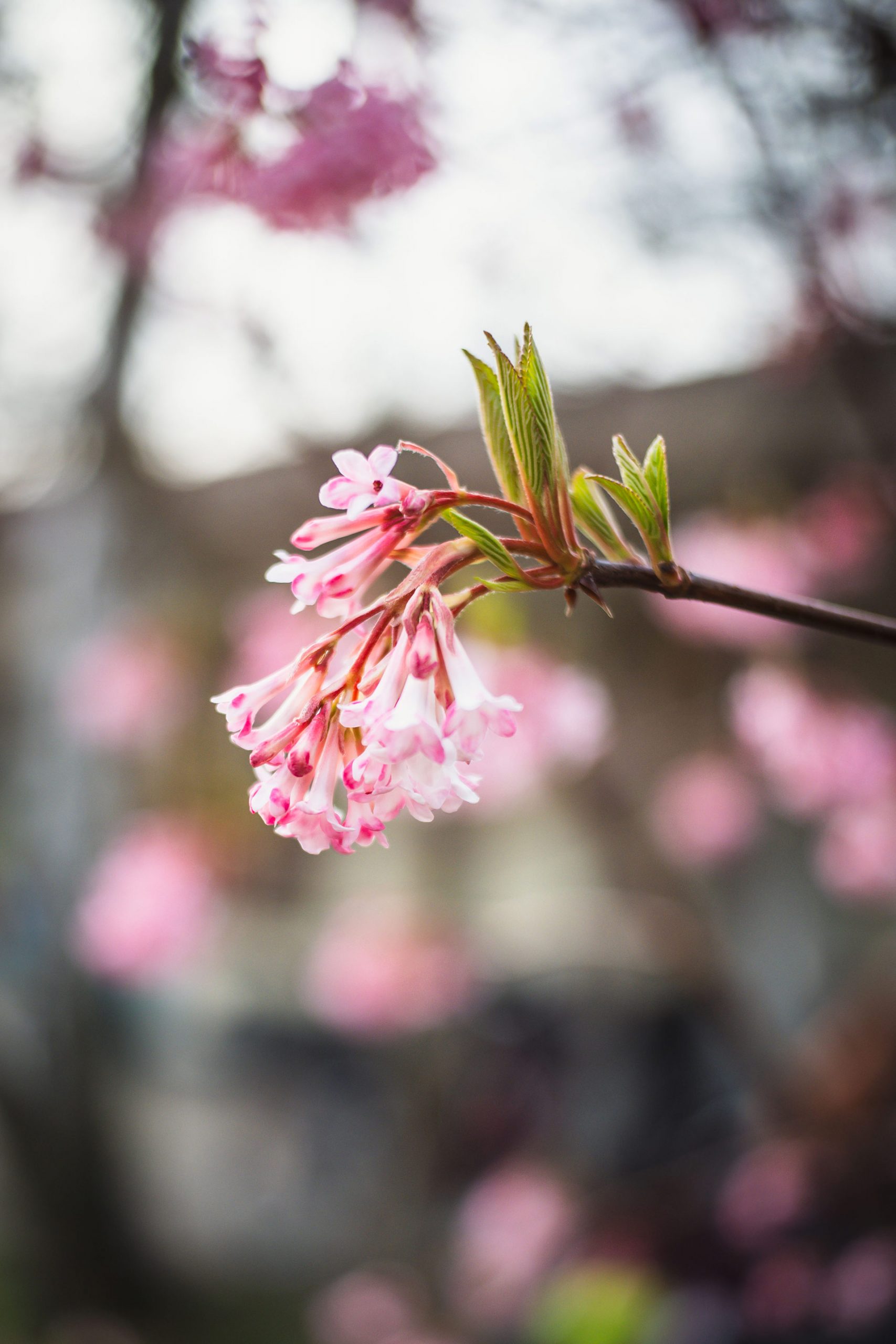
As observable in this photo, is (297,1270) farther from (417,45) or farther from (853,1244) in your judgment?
(417,45)

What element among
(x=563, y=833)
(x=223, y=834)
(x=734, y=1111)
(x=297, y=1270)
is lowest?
(x=297, y=1270)

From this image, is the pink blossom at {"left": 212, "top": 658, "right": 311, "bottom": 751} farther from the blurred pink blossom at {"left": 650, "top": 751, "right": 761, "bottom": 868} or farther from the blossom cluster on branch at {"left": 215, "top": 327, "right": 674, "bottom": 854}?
the blurred pink blossom at {"left": 650, "top": 751, "right": 761, "bottom": 868}

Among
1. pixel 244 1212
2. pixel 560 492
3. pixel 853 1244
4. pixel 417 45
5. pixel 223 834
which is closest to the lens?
pixel 560 492

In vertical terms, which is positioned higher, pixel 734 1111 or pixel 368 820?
pixel 368 820

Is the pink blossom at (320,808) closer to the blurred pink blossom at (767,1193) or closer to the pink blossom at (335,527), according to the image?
the pink blossom at (335,527)

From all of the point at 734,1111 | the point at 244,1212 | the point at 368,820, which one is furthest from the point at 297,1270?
the point at 368,820

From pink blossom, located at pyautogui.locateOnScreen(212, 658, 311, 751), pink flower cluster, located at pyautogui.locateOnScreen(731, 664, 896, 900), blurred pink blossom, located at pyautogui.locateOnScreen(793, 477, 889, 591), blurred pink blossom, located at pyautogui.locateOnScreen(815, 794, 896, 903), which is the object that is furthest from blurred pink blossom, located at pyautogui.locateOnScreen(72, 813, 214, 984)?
pink blossom, located at pyautogui.locateOnScreen(212, 658, 311, 751)
